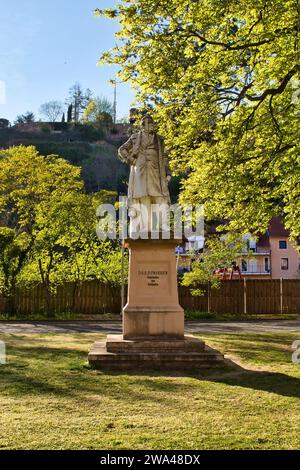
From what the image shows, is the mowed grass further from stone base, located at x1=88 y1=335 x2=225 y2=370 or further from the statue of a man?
the statue of a man

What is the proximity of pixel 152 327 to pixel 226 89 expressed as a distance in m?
6.73

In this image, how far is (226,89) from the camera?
1267 cm

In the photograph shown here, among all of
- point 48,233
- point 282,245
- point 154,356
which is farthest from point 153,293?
point 282,245

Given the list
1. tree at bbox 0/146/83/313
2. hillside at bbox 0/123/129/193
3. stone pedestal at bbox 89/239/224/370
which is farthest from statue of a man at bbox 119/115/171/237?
hillside at bbox 0/123/129/193

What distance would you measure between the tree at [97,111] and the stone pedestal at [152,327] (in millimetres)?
115354

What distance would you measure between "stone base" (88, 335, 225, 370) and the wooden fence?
17.6 metres

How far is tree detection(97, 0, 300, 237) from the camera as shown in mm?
11156

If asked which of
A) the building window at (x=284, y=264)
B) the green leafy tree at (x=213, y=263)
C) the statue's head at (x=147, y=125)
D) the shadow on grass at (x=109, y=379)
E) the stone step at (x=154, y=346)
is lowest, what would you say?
the shadow on grass at (x=109, y=379)

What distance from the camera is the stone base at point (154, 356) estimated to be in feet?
28.7

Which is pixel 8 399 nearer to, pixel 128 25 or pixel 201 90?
pixel 201 90

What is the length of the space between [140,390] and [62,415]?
5.45 feet

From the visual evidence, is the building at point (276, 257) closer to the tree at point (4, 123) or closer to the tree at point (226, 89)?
the tree at point (226, 89)

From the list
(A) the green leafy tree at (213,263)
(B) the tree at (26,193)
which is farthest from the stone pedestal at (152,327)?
(A) the green leafy tree at (213,263)

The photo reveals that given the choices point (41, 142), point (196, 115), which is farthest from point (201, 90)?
point (41, 142)
